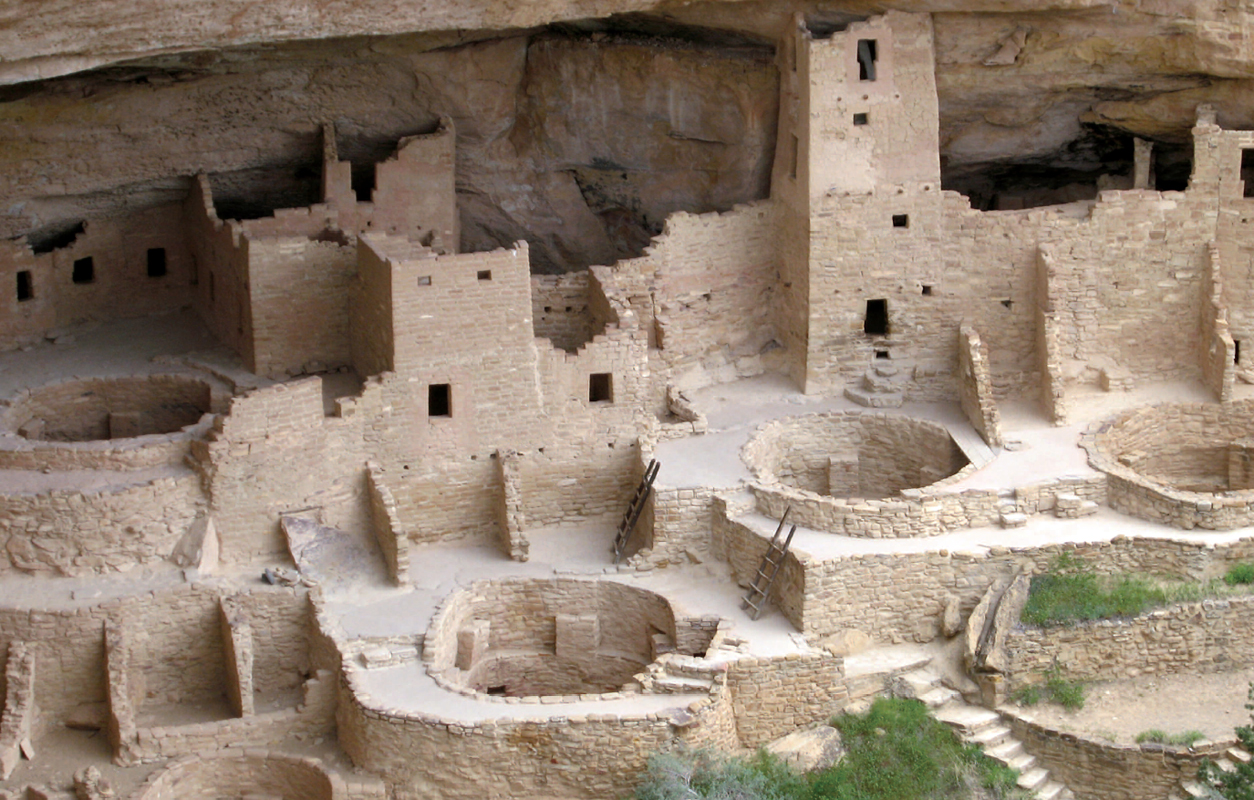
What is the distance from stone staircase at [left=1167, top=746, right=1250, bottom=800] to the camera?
24359 millimetres

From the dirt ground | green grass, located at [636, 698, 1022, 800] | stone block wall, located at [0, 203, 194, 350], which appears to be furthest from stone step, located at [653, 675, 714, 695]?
stone block wall, located at [0, 203, 194, 350]

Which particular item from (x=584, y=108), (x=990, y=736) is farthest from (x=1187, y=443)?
(x=584, y=108)

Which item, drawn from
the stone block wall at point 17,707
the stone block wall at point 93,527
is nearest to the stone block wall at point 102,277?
the stone block wall at point 93,527

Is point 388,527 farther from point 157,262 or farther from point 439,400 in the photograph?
point 157,262

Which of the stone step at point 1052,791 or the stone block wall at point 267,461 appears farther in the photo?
the stone block wall at point 267,461

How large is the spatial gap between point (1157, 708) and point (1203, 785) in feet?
4.53

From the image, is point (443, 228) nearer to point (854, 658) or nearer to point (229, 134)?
point (229, 134)

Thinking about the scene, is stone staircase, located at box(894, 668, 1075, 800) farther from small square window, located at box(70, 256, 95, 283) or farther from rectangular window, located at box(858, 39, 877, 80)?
small square window, located at box(70, 256, 95, 283)

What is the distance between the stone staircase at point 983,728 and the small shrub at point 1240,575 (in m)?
3.11

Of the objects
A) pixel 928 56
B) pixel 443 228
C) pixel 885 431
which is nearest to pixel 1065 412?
pixel 885 431

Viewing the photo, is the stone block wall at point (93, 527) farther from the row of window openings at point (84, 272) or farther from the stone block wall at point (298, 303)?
the row of window openings at point (84, 272)

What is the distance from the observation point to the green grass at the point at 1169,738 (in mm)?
24781

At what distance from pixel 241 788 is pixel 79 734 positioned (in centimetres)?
195

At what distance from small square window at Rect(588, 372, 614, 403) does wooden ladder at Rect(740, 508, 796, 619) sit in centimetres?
294
